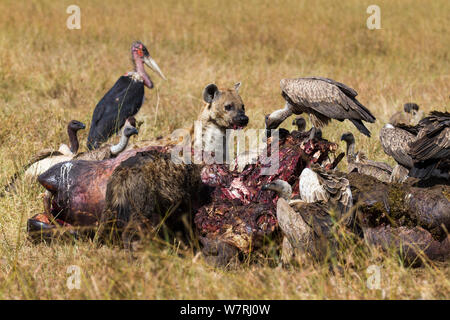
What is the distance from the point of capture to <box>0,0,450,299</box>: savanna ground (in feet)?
11.4

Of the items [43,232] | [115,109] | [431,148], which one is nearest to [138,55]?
[115,109]

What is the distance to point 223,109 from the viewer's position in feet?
19.5

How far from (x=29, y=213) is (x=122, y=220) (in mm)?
1478

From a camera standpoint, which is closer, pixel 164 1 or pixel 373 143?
pixel 373 143

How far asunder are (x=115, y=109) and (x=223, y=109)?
240 cm

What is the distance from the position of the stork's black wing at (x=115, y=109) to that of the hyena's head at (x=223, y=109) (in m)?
1.52

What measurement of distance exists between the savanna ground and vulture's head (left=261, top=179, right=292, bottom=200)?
583 millimetres

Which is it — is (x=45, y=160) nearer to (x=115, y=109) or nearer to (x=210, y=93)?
(x=210, y=93)

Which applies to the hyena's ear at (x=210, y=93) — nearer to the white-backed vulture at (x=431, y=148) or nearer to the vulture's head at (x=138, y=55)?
the white-backed vulture at (x=431, y=148)

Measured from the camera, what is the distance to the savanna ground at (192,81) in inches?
137

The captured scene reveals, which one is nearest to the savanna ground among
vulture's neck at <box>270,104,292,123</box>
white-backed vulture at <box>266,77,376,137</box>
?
white-backed vulture at <box>266,77,376,137</box>

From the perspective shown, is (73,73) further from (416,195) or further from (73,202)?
(416,195)

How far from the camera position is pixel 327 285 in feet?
11.1

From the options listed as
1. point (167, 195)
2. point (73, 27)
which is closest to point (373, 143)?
point (167, 195)
